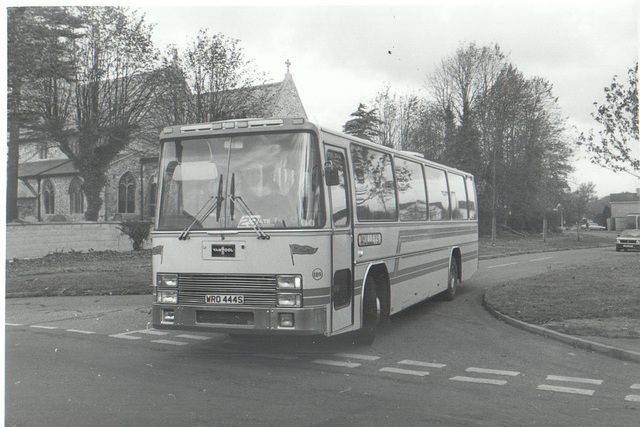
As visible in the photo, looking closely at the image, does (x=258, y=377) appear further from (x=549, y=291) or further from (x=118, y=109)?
(x=118, y=109)

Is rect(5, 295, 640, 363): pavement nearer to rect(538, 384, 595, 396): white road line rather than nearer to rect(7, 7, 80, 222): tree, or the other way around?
rect(538, 384, 595, 396): white road line

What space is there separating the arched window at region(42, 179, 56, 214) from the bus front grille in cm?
4783

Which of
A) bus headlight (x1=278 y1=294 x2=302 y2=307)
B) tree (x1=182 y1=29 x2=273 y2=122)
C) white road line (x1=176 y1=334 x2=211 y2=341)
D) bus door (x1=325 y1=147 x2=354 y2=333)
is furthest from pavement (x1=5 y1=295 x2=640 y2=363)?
tree (x1=182 y1=29 x2=273 y2=122)

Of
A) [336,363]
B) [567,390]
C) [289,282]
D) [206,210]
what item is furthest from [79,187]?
[567,390]

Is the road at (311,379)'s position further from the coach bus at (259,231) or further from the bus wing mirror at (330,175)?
the bus wing mirror at (330,175)

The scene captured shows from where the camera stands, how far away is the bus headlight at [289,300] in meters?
7.26

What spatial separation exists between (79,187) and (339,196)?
44.8 metres

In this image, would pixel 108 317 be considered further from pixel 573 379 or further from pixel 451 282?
pixel 573 379

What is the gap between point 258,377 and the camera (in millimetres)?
6945

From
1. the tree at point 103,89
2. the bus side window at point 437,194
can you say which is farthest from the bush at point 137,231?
the bus side window at point 437,194

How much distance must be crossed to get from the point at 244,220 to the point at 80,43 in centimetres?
2796

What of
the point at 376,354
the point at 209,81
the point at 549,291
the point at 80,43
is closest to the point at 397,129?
the point at 209,81

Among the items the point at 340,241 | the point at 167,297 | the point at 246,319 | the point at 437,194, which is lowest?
the point at 246,319

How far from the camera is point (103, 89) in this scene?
34000mm
